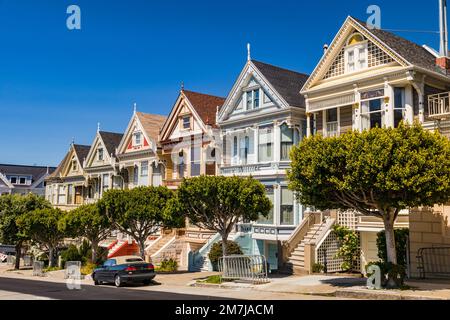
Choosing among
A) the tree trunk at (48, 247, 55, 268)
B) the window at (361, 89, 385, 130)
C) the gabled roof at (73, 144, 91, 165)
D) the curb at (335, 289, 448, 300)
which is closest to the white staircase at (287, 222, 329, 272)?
the window at (361, 89, 385, 130)

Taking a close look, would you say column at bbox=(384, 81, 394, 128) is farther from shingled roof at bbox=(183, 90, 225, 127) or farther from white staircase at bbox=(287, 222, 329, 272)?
shingled roof at bbox=(183, 90, 225, 127)

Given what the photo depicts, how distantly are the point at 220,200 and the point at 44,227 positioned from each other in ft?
68.0

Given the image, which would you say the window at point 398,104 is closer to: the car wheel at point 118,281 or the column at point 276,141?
the column at point 276,141

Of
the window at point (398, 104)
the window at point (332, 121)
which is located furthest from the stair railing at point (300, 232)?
the window at point (398, 104)

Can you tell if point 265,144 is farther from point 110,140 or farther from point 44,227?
point 110,140

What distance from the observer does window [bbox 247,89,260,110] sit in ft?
109

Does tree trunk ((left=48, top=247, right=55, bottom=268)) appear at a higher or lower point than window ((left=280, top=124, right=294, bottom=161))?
lower

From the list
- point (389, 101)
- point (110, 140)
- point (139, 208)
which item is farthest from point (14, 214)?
point (389, 101)

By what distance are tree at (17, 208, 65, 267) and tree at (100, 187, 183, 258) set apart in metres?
8.98

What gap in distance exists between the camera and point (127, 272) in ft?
83.8

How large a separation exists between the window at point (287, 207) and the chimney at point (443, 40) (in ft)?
34.7
